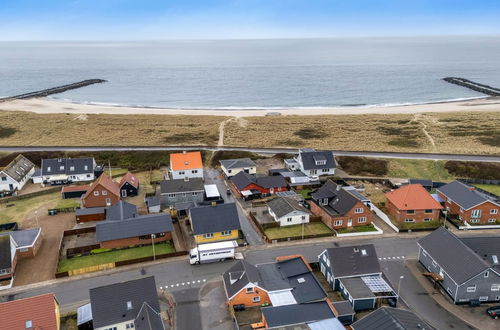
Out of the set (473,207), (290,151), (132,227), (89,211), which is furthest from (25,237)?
(473,207)

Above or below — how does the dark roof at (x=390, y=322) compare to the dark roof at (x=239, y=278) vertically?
above

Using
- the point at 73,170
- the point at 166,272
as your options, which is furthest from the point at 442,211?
the point at 73,170

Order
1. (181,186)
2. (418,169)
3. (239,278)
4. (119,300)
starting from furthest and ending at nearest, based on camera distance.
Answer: (418,169), (181,186), (239,278), (119,300)

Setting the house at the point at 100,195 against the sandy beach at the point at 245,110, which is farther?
the sandy beach at the point at 245,110

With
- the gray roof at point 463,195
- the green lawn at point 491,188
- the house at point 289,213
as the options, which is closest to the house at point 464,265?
the gray roof at point 463,195

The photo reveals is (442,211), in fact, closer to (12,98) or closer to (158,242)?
(158,242)

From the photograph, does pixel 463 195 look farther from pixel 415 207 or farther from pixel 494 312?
pixel 494 312

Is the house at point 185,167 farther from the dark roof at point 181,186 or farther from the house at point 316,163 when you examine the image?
the house at point 316,163
